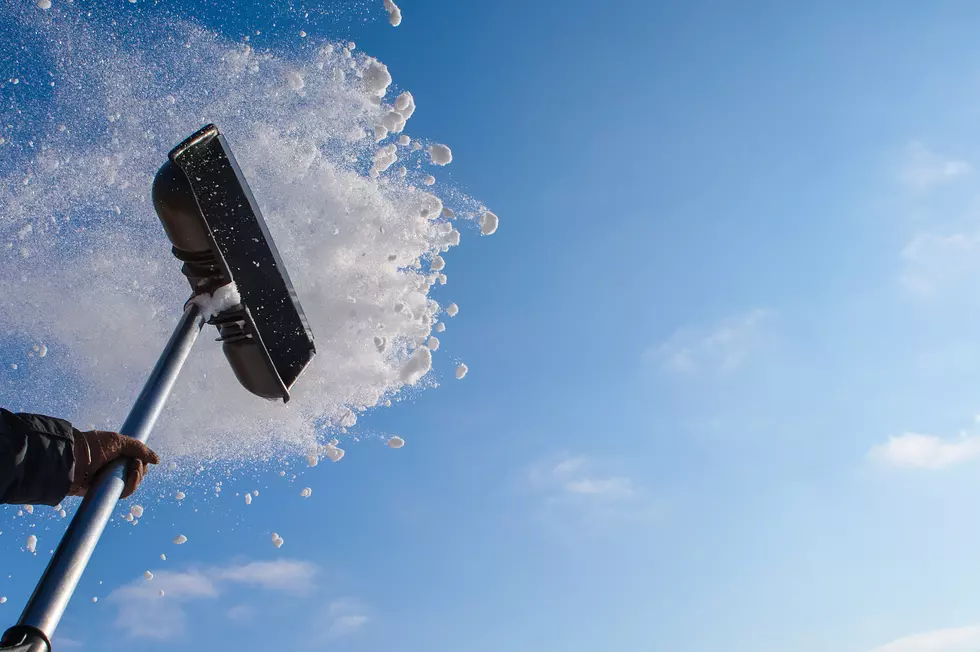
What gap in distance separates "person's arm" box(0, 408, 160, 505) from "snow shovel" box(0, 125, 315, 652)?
0.03 metres

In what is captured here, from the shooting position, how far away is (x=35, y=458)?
1.31 meters

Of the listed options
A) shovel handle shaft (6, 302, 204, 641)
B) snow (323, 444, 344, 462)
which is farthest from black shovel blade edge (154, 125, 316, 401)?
snow (323, 444, 344, 462)

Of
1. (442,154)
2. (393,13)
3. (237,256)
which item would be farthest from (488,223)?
(237,256)

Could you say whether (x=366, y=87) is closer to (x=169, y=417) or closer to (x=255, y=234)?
(x=169, y=417)

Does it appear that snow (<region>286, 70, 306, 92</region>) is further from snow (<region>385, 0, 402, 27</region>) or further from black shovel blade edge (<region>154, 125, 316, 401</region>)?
black shovel blade edge (<region>154, 125, 316, 401</region>)

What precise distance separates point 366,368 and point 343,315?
492 millimetres

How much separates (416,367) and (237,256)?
3.74 metres

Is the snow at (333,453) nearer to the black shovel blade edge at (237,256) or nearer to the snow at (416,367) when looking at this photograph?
the snow at (416,367)

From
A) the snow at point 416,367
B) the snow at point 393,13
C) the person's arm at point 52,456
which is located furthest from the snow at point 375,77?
the person's arm at point 52,456

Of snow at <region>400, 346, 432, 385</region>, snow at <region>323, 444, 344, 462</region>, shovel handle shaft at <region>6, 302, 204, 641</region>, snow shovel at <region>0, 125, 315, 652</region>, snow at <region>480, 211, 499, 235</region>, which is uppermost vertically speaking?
snow at <region>480, 211, 499, 235</region>

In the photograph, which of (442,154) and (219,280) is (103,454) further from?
(442,154)

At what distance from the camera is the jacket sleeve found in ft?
4.14

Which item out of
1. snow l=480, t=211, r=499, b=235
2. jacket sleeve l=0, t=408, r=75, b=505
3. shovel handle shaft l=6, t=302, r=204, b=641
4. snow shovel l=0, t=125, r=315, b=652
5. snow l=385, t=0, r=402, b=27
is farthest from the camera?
snow l=480, t=211, r=499, b=235

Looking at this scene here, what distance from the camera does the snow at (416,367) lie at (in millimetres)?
5301
